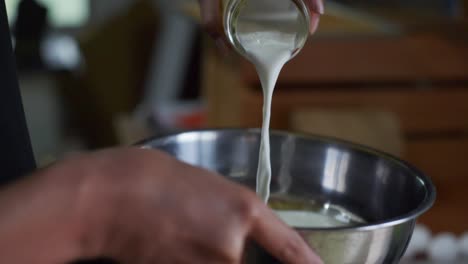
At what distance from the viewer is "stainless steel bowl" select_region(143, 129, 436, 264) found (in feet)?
2.46

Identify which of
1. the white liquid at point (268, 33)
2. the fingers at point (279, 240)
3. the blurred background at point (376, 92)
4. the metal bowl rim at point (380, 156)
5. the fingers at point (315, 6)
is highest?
the fingers at point (315, 6)

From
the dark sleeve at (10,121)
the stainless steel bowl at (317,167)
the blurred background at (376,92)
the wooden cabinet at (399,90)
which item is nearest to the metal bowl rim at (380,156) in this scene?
the stainless steel bowl at (317,167)

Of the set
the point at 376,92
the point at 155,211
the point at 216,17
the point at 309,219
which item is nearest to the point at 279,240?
the point at 155,211

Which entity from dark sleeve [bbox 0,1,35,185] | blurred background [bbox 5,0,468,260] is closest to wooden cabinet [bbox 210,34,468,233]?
blurred background [bbox 5,0,468,260]

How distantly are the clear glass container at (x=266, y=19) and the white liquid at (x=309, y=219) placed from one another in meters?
0.16

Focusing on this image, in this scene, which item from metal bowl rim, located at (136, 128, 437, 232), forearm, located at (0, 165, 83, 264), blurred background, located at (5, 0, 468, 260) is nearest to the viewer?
forearm, located at (0, 165, 83, 264)

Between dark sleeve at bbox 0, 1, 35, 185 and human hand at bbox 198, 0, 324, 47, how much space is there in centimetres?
23

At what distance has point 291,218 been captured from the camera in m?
0.76

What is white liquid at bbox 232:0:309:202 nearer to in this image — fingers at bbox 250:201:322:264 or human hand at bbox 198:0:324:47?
human hand at bbox 198:0:324:47

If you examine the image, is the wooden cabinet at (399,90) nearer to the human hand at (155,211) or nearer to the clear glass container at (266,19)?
the clear glass container at (266,19)

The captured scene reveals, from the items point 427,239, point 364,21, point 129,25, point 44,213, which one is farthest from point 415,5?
Result: point 44,213

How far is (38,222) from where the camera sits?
471 millimetres

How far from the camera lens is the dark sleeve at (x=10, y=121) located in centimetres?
67

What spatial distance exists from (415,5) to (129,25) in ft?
4.36
